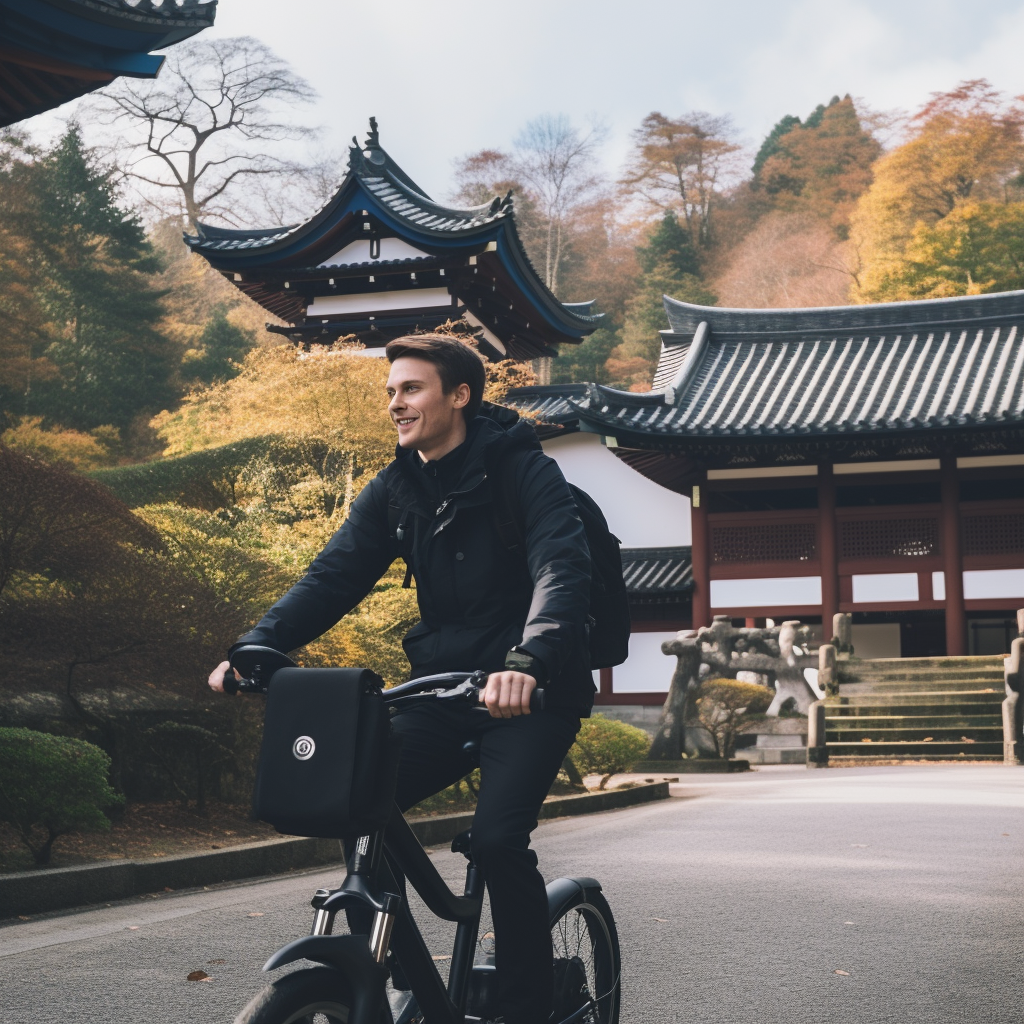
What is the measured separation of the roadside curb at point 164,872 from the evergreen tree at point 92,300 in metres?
25.1

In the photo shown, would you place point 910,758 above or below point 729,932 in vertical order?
above

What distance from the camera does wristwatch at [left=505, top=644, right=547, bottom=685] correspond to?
102 inches

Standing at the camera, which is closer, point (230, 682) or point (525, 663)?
point (525, 663)

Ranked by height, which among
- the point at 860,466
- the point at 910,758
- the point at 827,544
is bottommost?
the point at 910,758

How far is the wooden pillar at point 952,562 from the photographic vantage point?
23109mm

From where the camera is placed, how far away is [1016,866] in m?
7.46

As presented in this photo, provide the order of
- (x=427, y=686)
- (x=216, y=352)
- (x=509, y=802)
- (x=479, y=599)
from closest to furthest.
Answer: (x=427, y=686), (x=509, y=802), (x=479, y=599), (x=216, y=352)

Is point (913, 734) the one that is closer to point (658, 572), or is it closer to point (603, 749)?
point (603, 749)

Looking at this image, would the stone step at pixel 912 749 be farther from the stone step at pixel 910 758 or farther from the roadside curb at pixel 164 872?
the roadside curb at pixel 164 872

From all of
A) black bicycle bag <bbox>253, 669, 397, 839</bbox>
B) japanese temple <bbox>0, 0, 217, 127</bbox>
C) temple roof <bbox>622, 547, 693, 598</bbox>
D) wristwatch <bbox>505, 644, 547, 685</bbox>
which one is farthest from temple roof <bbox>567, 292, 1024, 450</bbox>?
black bicycle bag <bbox>253, 669, 397, 839</bbox>

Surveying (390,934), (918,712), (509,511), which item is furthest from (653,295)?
(390,934)

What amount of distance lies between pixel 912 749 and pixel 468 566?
1647 centimetres

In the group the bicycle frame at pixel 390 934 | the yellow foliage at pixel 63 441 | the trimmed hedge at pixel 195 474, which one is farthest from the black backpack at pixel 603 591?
the yellow foliage at pixel 63 441

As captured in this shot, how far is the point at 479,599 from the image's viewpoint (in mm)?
3002
